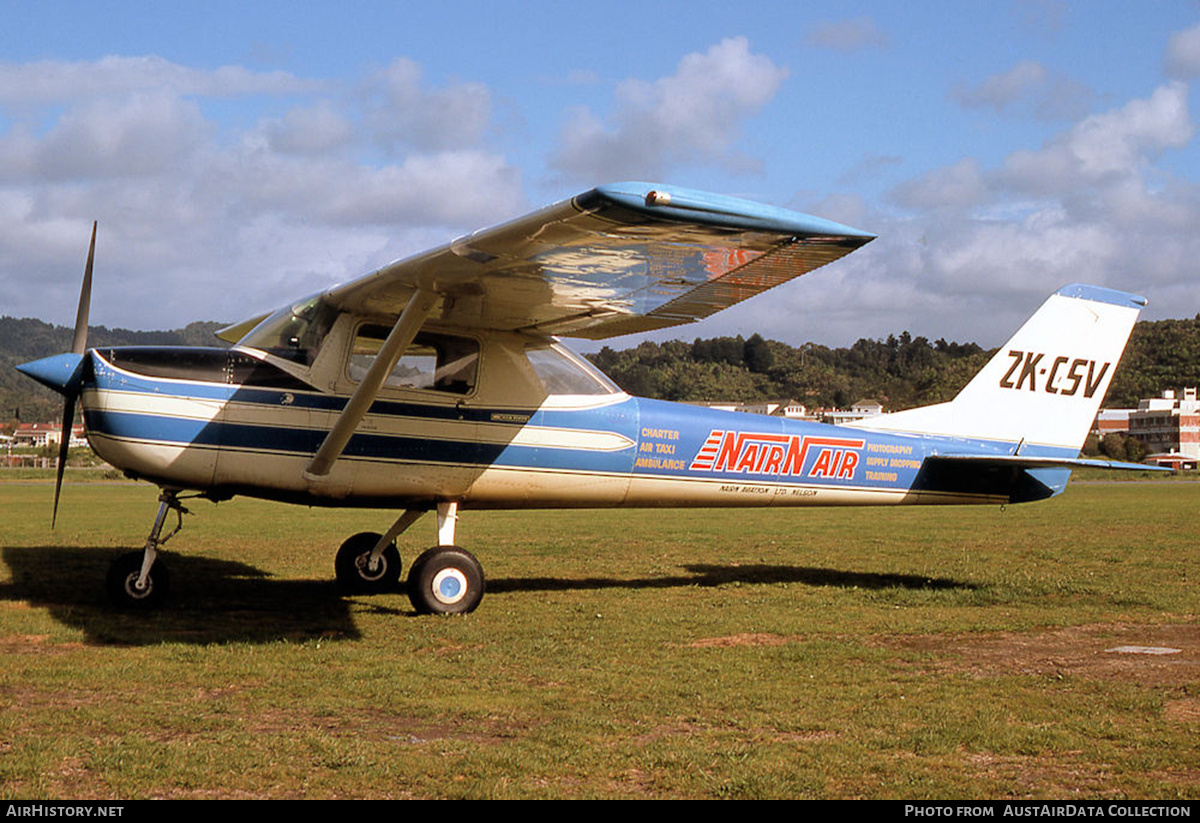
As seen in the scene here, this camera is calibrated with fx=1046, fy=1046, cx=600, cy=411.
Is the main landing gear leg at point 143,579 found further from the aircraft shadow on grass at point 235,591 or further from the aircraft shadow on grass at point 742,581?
the aircraft shadow on grass at point 742,581

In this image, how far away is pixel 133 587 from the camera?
888cm

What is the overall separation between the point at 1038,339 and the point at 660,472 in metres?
4.37

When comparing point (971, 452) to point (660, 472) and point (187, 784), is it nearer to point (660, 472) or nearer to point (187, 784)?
point (660, 472)

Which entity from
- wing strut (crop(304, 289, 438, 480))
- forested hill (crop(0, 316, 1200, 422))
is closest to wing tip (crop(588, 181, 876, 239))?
wing strut (crop(304, 289, 438, 480))

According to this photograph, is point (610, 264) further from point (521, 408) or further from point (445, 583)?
point (445, 583)

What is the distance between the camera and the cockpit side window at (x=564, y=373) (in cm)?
959

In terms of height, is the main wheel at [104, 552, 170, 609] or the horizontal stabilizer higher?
the horizontal stabilizer

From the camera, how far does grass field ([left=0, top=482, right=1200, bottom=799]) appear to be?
4363 millimetres

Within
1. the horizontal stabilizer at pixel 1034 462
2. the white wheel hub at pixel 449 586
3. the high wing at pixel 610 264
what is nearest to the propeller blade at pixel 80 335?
the high wing at pixel 610 264

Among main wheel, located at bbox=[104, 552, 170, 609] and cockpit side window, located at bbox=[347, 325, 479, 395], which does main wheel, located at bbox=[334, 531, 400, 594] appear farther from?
cockpit side window, located at bbox=[347, 325, 479, 395]

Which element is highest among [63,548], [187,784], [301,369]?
[301,369]

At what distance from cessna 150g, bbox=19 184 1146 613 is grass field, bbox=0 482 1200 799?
1.01 m

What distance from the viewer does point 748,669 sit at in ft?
21.9

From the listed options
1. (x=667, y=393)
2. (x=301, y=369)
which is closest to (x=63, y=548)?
(x=301, y=369)
